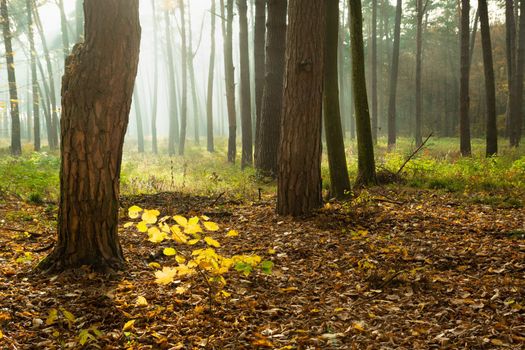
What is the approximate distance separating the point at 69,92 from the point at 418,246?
4208 mm

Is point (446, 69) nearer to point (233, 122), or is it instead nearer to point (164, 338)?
point (233, 122)

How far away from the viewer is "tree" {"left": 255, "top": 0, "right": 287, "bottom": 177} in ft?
33.1

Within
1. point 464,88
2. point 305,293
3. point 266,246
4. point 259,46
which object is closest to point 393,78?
point 464,88

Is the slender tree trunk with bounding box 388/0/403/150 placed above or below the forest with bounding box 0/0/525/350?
above

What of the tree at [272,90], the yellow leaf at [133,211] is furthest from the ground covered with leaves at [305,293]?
the tree at [272,90]

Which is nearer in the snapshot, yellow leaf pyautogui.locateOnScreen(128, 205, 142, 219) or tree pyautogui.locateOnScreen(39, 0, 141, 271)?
yellow leaf pyautogui.locateOnScreen(128, 205, 142, 219)

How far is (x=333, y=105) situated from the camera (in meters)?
7.50

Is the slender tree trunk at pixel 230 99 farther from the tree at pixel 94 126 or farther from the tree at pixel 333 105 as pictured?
the tree at pixel 94 126

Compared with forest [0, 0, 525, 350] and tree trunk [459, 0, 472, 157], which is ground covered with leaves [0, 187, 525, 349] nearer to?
forest [0, 0, 525, 350]

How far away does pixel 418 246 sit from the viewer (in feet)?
16.7

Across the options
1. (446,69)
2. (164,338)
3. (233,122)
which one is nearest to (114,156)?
(164,338)

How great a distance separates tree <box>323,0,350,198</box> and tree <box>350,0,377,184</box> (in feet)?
2.38

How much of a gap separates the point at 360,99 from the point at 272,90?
2908 mm

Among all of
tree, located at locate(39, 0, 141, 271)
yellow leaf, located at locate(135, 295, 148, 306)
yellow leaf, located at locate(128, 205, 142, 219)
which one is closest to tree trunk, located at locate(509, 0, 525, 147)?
tree, located at locate(39, 0, 141, 271)
